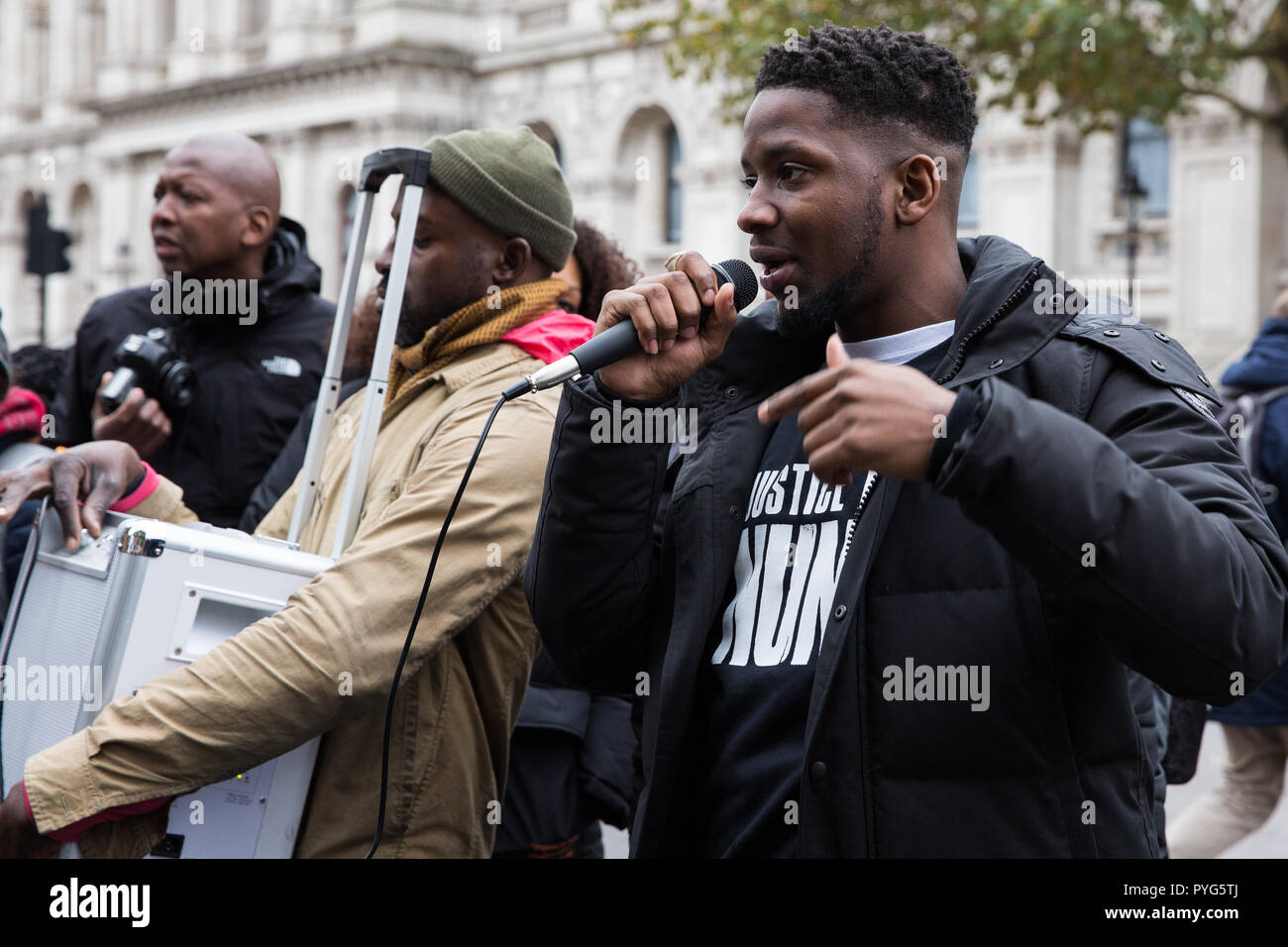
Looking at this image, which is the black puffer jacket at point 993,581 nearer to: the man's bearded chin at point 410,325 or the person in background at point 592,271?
the man's bearded chin at point 410,325

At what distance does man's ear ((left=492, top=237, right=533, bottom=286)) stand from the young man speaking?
3.56 ft

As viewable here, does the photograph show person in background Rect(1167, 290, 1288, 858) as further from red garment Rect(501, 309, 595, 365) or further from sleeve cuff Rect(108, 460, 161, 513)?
sleeve cuff Rect(108, 460, 161, 513)

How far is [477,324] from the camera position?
360 cm

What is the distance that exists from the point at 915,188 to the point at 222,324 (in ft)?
10.5

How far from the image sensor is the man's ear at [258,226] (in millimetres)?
5199

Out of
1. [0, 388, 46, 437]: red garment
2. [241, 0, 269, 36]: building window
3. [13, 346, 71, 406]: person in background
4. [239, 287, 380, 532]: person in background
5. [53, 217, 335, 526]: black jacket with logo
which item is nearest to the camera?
[0, 388, 46, 437]: red garment

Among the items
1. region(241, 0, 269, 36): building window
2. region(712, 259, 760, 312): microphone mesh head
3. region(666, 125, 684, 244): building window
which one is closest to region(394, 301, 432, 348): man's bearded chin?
region(712, 259, 760, 312): microphone mesh head

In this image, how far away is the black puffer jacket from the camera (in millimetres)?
1999

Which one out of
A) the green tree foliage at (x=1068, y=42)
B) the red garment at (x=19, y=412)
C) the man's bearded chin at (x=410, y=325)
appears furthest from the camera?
the green tree foliage at (x=1068, y=42)

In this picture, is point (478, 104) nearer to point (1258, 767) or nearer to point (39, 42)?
point (39, 42)

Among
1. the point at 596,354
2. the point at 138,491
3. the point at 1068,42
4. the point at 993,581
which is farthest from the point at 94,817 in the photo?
the point at 1068,42

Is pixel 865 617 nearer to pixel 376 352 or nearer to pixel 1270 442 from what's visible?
pixel 376 352

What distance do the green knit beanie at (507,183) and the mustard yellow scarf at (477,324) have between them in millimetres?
131

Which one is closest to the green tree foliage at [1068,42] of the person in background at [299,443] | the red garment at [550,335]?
the person in background at [299,443]
